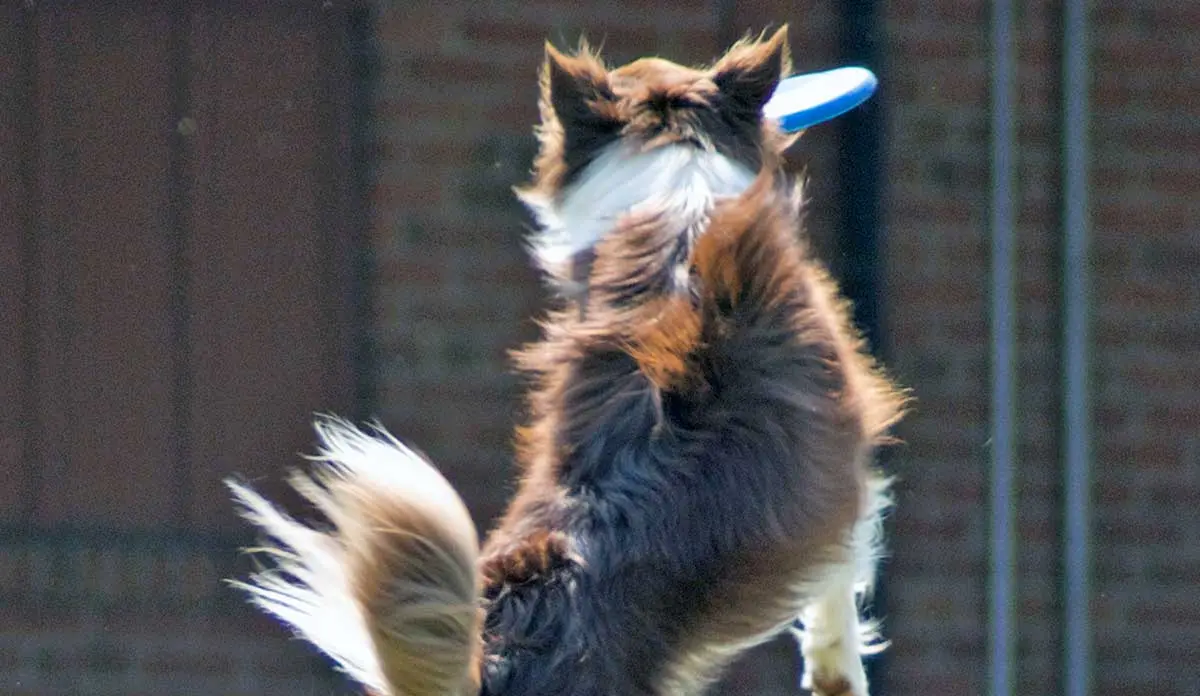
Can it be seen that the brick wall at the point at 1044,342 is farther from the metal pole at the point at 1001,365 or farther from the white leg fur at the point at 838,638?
the white leg fur at the point at 838,638

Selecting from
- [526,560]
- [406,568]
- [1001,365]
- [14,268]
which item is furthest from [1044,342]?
[406,568]

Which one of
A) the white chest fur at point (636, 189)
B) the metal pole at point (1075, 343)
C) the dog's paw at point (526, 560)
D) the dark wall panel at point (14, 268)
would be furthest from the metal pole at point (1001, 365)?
the dog's paw at point (526, 560)

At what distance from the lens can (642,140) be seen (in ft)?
12.6

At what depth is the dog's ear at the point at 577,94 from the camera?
12.8 ft

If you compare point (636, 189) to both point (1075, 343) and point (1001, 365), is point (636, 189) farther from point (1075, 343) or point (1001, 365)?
point (1075, 343)

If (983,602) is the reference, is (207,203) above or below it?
above

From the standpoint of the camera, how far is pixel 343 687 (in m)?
5.50

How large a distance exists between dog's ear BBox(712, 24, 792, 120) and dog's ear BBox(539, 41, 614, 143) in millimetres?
207

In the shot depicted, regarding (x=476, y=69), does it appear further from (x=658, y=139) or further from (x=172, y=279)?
(x=658, y=139)

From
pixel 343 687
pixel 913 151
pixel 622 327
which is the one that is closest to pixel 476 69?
pixel 913 151

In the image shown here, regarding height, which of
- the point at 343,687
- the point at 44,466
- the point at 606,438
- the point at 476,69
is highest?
the point at 476,69

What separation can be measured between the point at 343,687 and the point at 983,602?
1.70 m

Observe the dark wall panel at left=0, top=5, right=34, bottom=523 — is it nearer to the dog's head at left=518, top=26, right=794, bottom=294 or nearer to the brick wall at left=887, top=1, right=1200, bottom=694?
the dog's head at left=518, top=26, right=794, bottom=294

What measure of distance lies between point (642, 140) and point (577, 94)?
0.17m
